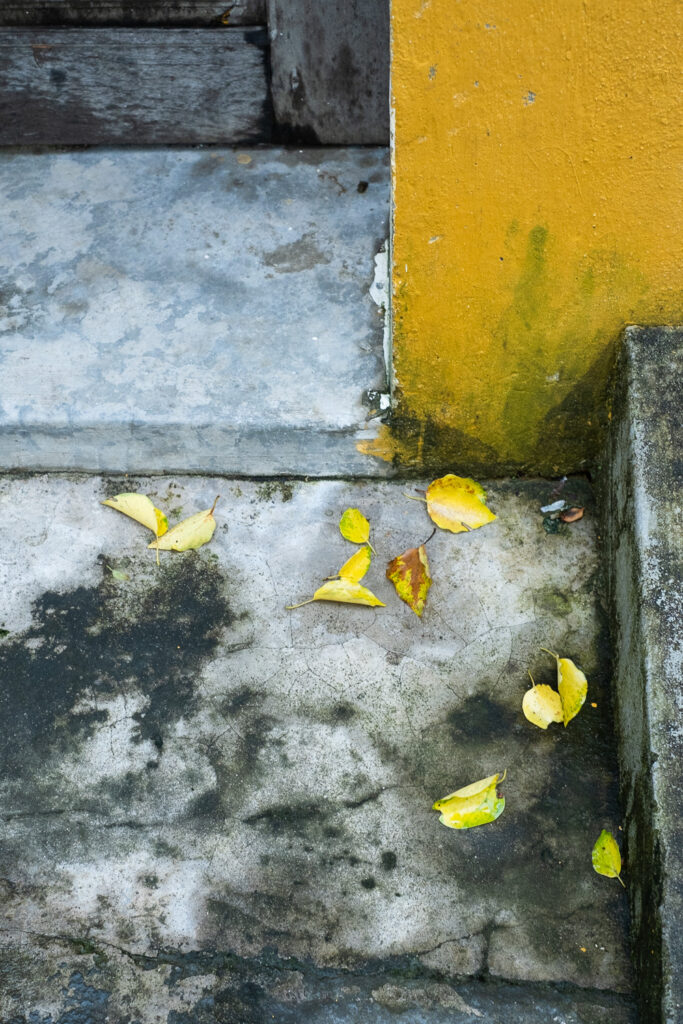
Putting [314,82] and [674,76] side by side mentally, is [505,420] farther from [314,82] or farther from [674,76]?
[314,82]

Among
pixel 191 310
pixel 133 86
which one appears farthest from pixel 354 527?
pixel 133 86

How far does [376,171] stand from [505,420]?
97 cm

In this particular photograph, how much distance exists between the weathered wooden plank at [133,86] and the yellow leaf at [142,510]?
1.20 meters

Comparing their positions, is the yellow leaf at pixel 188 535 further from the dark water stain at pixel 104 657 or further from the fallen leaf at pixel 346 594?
the fallen leaf at pixel 346 594

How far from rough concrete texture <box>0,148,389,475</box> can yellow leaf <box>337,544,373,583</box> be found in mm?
232

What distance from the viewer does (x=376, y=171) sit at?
2465 mm

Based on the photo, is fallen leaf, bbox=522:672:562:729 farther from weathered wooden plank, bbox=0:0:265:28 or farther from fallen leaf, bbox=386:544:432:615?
weathered wooden plank, bbox=0:0:265:28

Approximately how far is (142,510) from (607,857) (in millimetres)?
1150

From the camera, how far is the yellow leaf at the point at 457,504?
6.37 ft

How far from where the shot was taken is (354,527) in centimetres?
192

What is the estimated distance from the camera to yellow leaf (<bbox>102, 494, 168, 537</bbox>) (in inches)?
76.1

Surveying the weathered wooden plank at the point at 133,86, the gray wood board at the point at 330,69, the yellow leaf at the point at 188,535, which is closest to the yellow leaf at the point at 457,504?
the yellow leaf at the point at 188,535

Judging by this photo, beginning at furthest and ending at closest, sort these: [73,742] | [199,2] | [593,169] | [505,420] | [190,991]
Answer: [199,2]
[505,420]
[73,742]
[593,169]
[190,991]

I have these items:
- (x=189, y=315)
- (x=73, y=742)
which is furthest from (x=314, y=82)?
(x=73, y=742)
